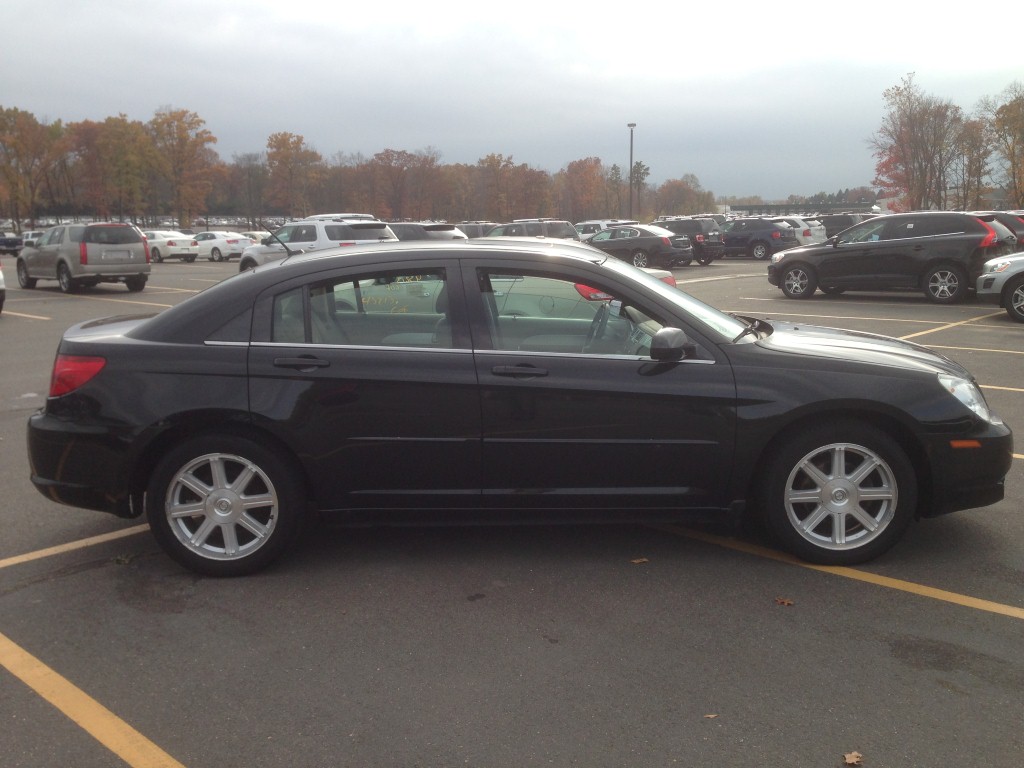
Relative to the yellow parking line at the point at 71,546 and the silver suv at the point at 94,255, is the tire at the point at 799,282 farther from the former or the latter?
the yellow parking line at the point at 71,546

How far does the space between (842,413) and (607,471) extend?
1.19 meters

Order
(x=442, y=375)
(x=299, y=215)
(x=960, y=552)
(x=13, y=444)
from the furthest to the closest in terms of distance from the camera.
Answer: (x=299, y=215) < (x=13, y=444) < (x=960, y=552) < (x=442, y=375)

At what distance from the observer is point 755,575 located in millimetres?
4449

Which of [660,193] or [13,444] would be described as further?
[660,193]

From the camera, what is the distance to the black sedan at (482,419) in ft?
14.4

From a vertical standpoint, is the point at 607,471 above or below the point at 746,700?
above

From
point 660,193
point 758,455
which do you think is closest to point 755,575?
point 758,455

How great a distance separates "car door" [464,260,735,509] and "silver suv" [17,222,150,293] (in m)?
21.0

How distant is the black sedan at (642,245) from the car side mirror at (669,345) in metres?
24.8

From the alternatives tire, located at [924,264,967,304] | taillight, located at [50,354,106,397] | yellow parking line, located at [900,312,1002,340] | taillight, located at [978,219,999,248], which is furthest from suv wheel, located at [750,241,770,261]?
taillight, located at [50,354,106,397]

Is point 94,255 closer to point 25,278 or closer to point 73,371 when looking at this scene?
point 25,278

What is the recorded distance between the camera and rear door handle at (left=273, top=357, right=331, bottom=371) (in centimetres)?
442

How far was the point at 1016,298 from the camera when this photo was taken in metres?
14.3

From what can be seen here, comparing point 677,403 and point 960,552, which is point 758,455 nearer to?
point 677,403
